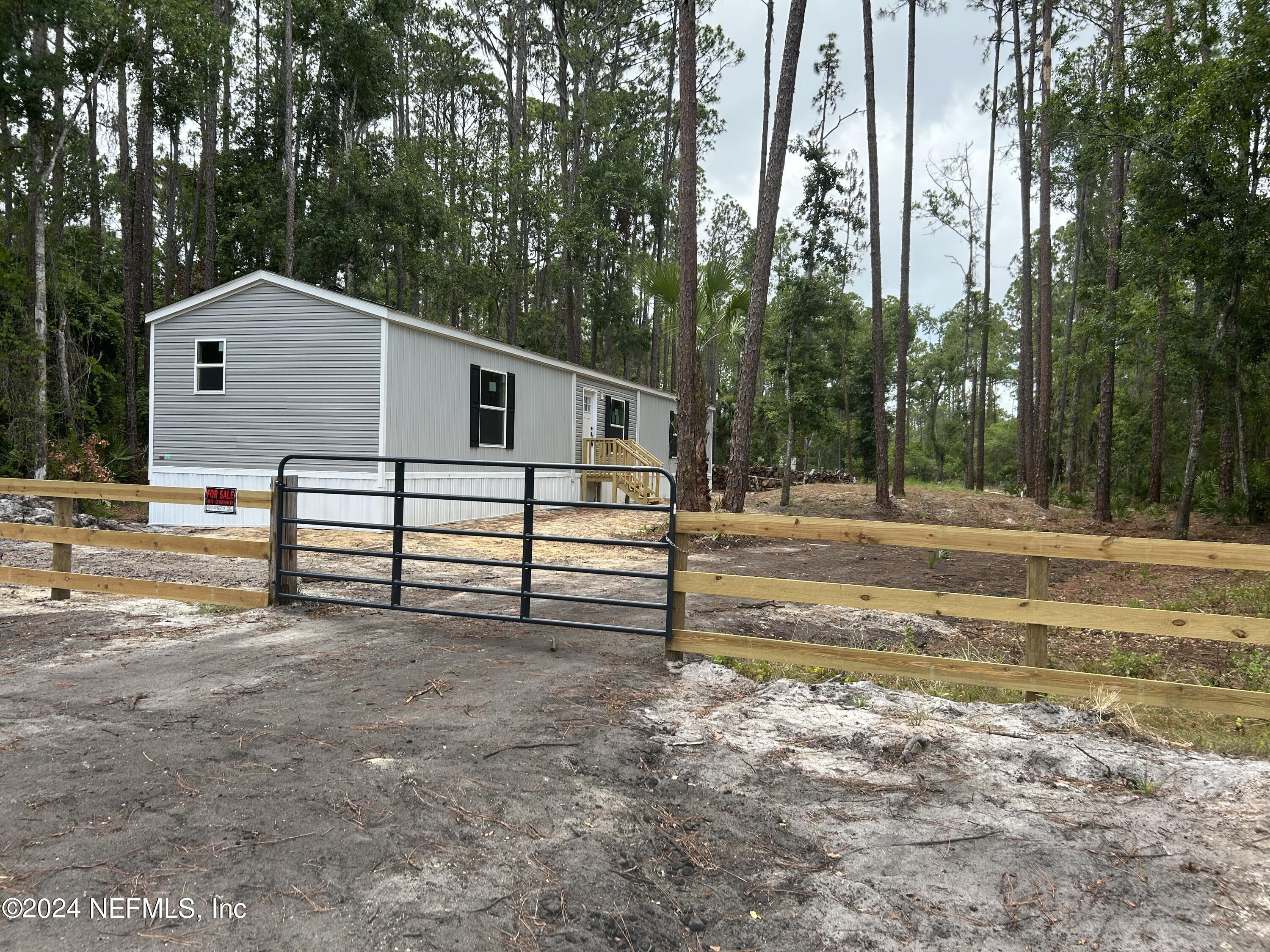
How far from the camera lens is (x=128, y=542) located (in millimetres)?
6234

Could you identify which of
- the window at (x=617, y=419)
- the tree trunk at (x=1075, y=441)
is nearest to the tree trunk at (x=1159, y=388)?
the tree trunk at (x=1075, y=441)

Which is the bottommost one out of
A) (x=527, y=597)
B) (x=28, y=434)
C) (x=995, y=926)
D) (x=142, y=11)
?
(x=995, y=926)

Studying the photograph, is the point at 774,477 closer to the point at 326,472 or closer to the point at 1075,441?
the point at 1075,441

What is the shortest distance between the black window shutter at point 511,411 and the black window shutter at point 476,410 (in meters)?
1.07

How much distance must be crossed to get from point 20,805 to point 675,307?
12939mm

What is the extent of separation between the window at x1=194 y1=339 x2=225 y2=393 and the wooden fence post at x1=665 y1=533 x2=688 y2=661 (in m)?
12.1

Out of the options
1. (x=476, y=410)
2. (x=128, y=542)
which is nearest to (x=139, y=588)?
(x=128, y=542)

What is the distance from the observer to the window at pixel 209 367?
45.8 ft

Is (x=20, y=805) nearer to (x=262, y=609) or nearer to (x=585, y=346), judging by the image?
(x=262, y=609)

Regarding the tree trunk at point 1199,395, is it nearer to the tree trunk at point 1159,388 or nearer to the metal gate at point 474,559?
the tree trunk at point 1159,388

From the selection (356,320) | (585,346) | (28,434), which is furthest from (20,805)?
(585,346)

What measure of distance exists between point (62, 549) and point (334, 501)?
275 inches

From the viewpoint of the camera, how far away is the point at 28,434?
1391 centimetres

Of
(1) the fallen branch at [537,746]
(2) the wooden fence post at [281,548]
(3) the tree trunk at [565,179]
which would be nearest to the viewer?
(1) the fallen branch at [537,746]
